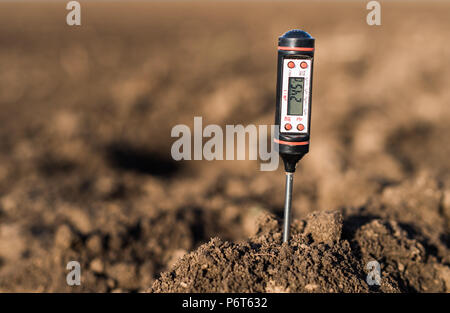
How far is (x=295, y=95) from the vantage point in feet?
9.95

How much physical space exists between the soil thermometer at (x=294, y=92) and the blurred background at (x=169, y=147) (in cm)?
176

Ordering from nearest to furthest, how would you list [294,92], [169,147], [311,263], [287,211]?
[311,263]
[294,92]
[287,211]
[169,147]

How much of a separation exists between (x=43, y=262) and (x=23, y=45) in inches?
540

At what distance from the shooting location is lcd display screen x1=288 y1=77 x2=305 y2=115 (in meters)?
3.01

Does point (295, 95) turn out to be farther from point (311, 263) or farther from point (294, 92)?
point (311, 263)

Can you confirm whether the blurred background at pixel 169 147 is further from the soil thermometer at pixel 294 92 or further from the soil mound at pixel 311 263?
the soil thermometer at pixel 294 92

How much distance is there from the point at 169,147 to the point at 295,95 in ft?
17.3

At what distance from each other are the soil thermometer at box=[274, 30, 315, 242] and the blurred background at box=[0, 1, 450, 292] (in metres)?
1.76

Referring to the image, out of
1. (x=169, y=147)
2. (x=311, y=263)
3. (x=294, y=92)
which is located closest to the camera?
(x=311, y=263)

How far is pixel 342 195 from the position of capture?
5707 mm

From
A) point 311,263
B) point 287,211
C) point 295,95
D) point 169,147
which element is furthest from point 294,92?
point 169,147

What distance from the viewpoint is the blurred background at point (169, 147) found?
4.68m
